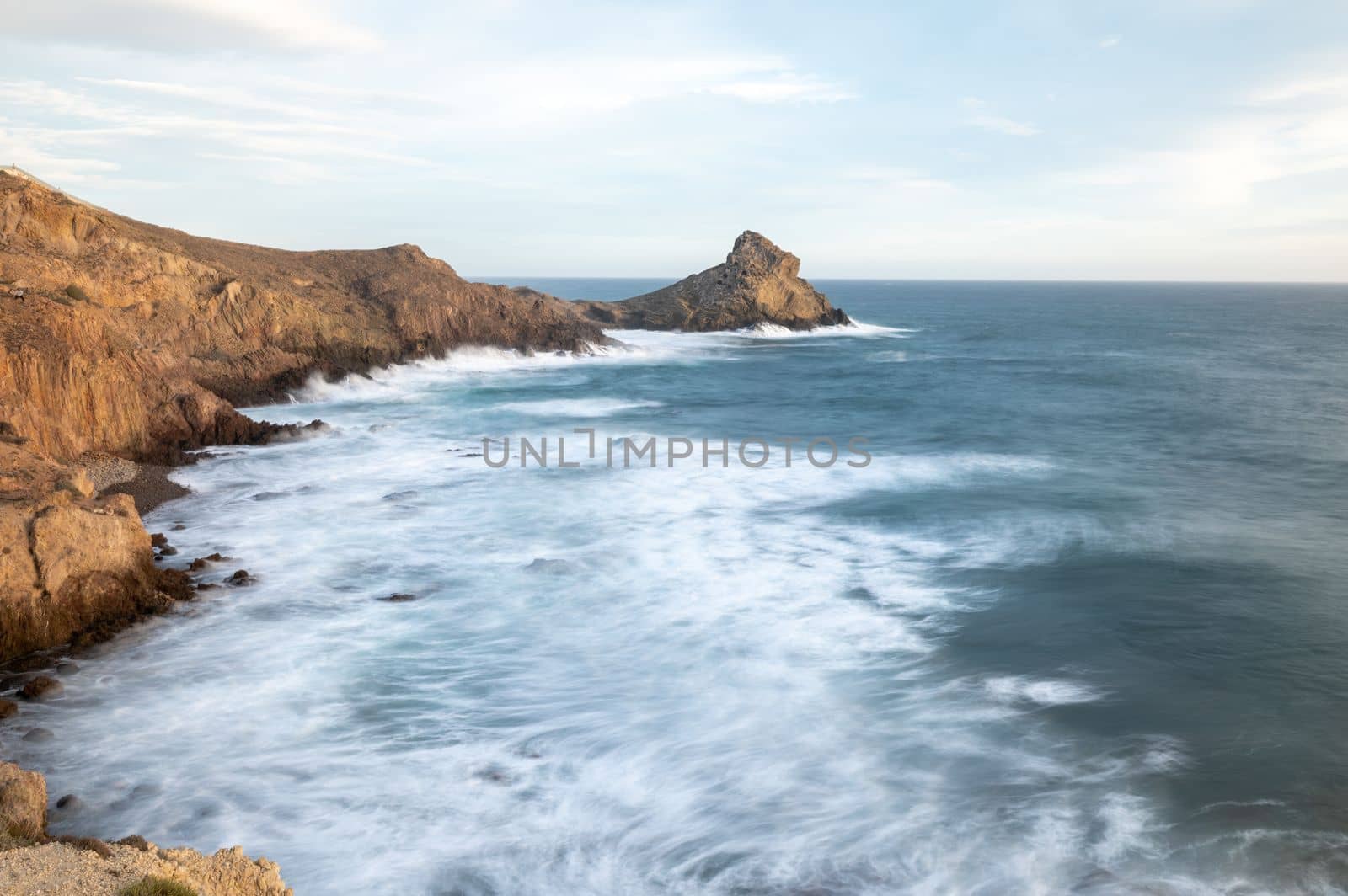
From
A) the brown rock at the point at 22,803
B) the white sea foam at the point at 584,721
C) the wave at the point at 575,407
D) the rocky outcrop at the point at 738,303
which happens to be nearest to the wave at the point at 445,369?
the wave at the point at 575,407

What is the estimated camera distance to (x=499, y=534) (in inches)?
672

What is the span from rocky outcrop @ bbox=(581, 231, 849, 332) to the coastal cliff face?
63.1ft

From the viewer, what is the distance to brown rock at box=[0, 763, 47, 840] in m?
6.71

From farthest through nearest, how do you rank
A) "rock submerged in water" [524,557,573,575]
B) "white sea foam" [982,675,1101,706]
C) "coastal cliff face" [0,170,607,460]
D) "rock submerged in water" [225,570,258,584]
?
"coastal cliff face" [0,170,607,460] → "rock submerged in water" [524,557,573,575] → "rock submerged in water" [225,570,258,584] → "white sea foam" [982,675,1101,706]

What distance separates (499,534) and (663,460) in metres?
8.30

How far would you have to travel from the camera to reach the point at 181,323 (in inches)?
1172

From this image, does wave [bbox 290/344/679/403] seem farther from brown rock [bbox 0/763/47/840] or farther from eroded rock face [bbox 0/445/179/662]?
brown rock [bbox 0/763/47/840]

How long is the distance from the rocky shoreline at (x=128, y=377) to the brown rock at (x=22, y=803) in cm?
2

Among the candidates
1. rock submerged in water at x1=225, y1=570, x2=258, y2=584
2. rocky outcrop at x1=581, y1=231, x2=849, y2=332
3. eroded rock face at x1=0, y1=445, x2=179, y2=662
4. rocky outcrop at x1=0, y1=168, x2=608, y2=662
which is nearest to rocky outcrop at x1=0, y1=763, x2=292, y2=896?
eroded rock face at x1=0, y1=445, x2=179, y2=662

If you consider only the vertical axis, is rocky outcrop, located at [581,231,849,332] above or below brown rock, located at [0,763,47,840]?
above

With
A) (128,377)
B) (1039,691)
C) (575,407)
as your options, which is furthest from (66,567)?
(575,407)

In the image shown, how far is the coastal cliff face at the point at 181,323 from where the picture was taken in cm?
1833

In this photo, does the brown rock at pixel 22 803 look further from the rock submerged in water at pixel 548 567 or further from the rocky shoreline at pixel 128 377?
the rock submerged in water at pixel 548 567

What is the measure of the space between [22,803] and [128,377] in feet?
50.4
